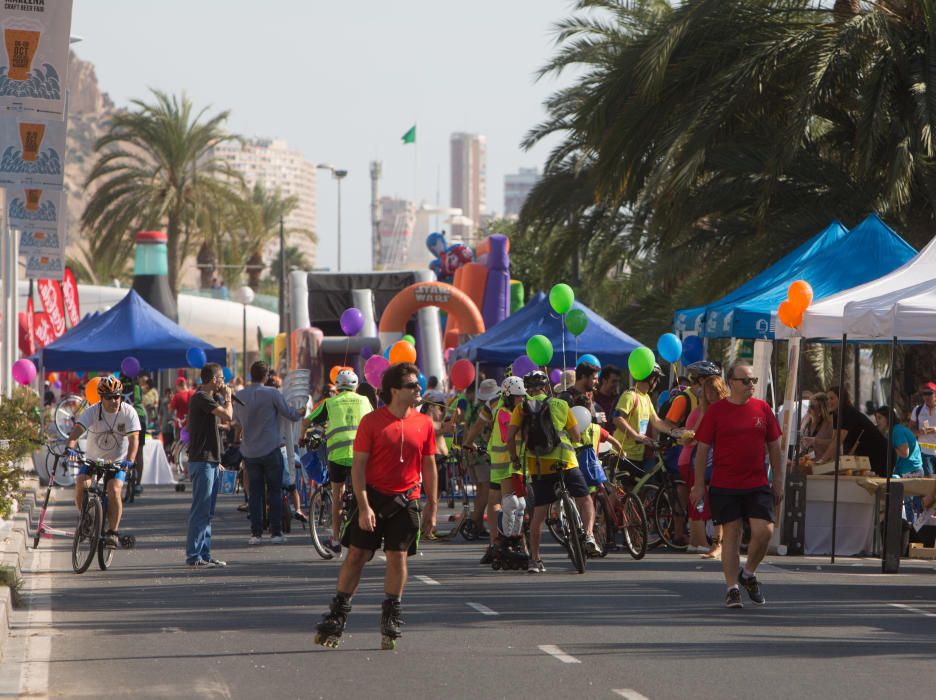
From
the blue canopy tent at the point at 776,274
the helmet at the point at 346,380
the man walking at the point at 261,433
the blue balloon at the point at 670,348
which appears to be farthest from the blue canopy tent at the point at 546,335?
the helmet at the point at 346,380

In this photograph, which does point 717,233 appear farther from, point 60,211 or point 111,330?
point 111,330

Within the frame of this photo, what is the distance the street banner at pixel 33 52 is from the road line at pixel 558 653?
24.5 feet

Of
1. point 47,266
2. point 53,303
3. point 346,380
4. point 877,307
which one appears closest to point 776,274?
point 877,307

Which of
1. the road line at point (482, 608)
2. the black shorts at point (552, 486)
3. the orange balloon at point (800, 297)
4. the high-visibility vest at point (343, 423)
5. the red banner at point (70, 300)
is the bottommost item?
the road line at point (482, 608)

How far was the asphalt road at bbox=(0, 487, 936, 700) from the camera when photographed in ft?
27.8

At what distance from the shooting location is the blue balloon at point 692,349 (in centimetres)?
2116

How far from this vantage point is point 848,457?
52.7 feet

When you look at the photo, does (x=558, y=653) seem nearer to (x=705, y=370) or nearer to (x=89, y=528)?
(x=705, y=370)

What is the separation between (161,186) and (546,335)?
26.6m

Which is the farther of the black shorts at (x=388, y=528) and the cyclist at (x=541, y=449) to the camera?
the cyclist at (x=541, y=449)

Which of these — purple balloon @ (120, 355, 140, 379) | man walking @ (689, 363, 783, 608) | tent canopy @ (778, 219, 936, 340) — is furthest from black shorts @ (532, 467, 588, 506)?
purple balloon @ (120, 355, 140, 379)

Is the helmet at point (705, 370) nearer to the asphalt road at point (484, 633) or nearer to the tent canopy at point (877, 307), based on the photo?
the tent canopy at point (877, 307)

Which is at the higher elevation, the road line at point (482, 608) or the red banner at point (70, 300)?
the red banner at point (70, 300)

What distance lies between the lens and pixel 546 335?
24.9m
